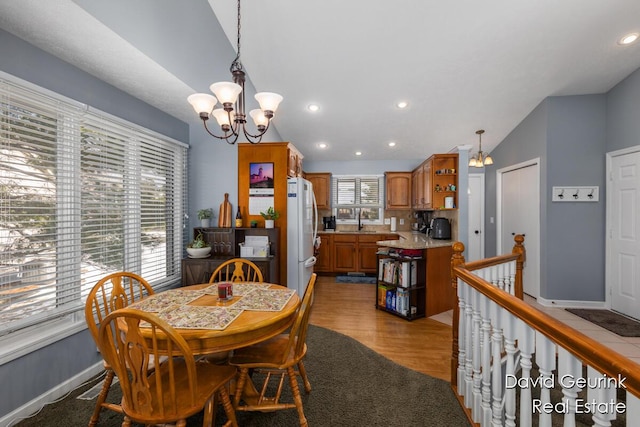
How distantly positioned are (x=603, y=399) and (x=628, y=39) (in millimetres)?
3835

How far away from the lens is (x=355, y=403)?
1853mm

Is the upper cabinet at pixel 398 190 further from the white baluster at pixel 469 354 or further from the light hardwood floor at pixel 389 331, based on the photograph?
the white baluster at pixel 469 354

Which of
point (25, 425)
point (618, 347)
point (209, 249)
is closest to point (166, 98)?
point (209, 249)

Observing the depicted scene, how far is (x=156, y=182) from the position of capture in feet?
9.63

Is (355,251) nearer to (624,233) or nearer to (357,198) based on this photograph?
(357,198)

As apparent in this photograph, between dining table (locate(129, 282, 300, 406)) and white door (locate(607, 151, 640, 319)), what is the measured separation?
4166mm

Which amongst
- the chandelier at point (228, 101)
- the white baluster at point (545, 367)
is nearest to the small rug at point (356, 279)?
Result: the chandelier at point (228, 101)

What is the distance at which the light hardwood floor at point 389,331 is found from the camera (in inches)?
94.3

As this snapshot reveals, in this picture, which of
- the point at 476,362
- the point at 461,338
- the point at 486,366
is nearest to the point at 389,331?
the point at 461,338

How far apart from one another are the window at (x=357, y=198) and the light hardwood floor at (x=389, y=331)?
2.06 meters

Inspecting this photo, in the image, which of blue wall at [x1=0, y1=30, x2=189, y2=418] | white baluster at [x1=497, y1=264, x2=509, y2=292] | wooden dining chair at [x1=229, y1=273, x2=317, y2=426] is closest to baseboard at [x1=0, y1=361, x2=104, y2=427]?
blue wall at [x1=0, y1=30, x2=189, y2=418]

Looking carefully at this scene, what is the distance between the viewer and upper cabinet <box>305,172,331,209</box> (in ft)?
18.8

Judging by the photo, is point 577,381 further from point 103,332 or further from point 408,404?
point 103,332

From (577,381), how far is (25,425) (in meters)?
2.87
